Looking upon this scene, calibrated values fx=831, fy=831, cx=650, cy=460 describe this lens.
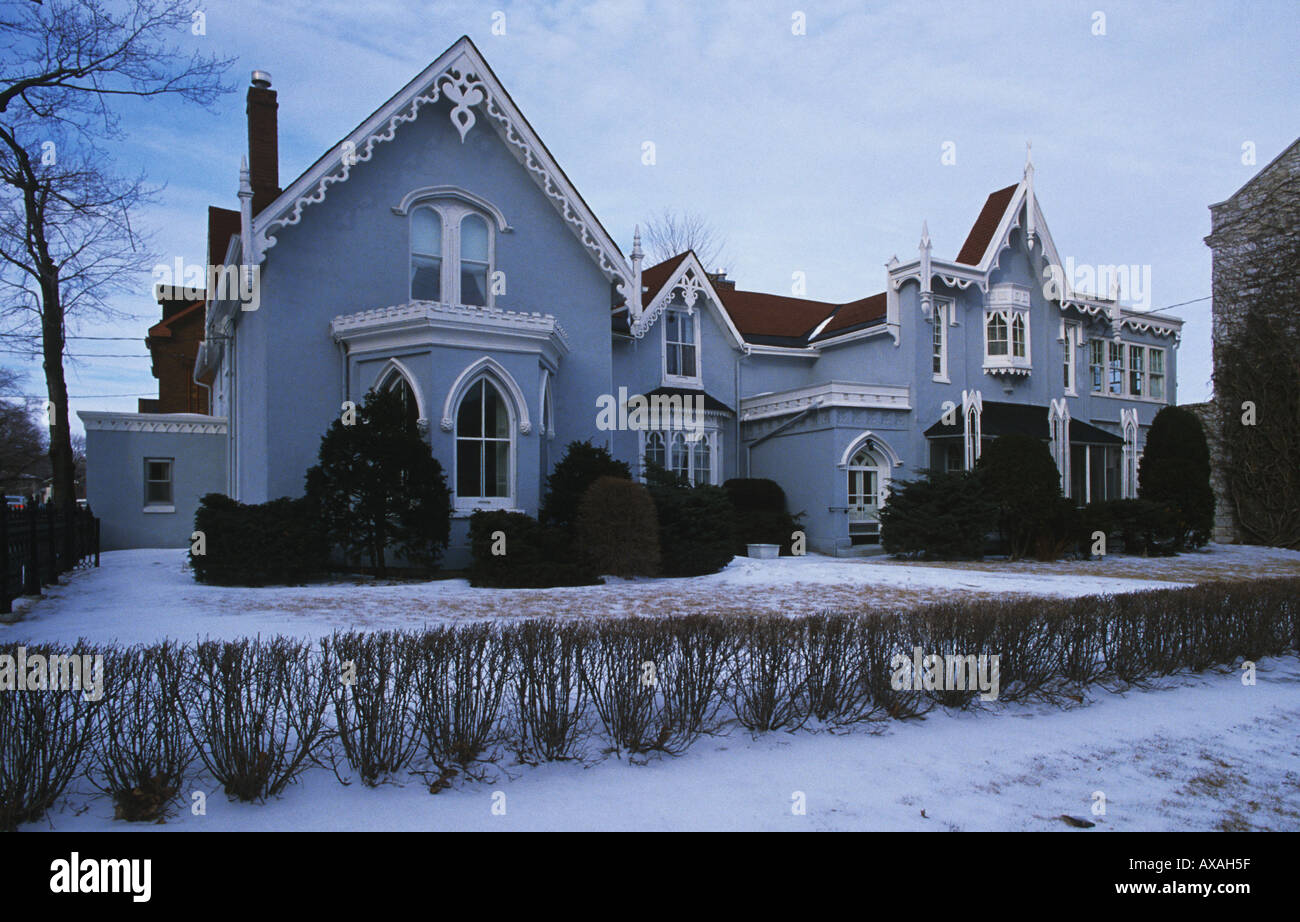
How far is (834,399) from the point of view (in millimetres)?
21594

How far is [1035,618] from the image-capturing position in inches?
275

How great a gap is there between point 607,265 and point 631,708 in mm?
14698

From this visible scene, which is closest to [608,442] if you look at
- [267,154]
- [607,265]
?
[607,265]

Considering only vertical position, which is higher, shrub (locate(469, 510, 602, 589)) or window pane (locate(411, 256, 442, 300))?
window pane (locate(411, 256, 442, 300))

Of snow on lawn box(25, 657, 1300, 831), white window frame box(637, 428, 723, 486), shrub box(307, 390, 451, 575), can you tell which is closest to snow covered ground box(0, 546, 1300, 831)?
snow on lawn box(25, 657, 1300, 831)

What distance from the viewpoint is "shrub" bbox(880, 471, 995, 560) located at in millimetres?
19406

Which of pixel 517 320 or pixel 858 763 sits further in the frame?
pixel 517 320

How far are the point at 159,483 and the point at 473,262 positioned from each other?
38.6ft

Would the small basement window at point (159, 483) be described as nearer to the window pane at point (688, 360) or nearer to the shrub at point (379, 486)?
the shrub at point (379, 486)

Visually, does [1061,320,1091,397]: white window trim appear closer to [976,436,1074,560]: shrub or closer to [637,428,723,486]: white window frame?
[976,436,1074,560]: shrub

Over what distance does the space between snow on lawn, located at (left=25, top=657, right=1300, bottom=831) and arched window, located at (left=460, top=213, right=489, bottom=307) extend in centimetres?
1351

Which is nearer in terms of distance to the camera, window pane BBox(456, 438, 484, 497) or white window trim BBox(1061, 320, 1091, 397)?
window pane BBox(456, 438, 484, 497)

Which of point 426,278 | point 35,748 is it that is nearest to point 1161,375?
point 426,278
